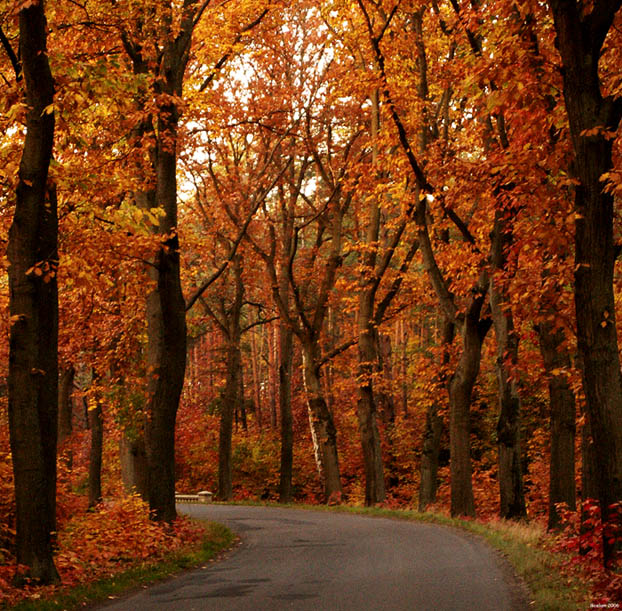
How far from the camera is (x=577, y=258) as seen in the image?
953 cm

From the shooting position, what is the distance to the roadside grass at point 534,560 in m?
9.02

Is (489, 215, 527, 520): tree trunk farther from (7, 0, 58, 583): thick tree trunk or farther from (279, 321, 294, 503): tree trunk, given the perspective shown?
(279, 321, 294, 503): tree trunk

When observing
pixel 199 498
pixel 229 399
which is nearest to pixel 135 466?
pixel 229 399

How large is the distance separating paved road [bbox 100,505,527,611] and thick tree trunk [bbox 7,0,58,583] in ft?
5.59

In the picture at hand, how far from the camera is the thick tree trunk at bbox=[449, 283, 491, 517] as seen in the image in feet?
70.5

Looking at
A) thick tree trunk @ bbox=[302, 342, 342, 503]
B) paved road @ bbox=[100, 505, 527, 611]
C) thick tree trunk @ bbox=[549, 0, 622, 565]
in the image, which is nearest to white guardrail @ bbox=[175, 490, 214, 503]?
thick tree trunk @ bbox=[302, 342, 342, 503]

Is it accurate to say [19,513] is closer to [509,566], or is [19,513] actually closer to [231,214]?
[509,566]

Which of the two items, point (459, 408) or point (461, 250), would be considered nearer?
point (461, 250)

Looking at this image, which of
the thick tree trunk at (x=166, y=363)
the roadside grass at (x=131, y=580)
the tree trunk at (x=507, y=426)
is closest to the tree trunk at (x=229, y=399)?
the tree trunk at (x=507, y=426)

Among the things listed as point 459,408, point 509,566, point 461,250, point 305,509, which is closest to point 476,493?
point 305,509

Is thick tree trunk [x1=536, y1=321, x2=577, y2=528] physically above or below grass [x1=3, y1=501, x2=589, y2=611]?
above

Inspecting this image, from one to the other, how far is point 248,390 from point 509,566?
4844 centimetres

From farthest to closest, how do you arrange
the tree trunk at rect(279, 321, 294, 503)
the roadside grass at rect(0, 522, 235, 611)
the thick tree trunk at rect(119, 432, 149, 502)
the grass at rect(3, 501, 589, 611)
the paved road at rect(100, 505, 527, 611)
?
the tree trunk at rect(279, 321, 294, 503) < the thick tree trunk at rect(119, 432, 149, 502) < the roadside grass at rect(0, 522, 235, 611) < the paved road at rect(100, 505, 527, 611) < the grass at rect(3, 501, 589, 611)

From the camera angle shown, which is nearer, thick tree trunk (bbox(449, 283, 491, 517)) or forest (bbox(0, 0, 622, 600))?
A: forest (bbox(0, 0, 622, 600))
